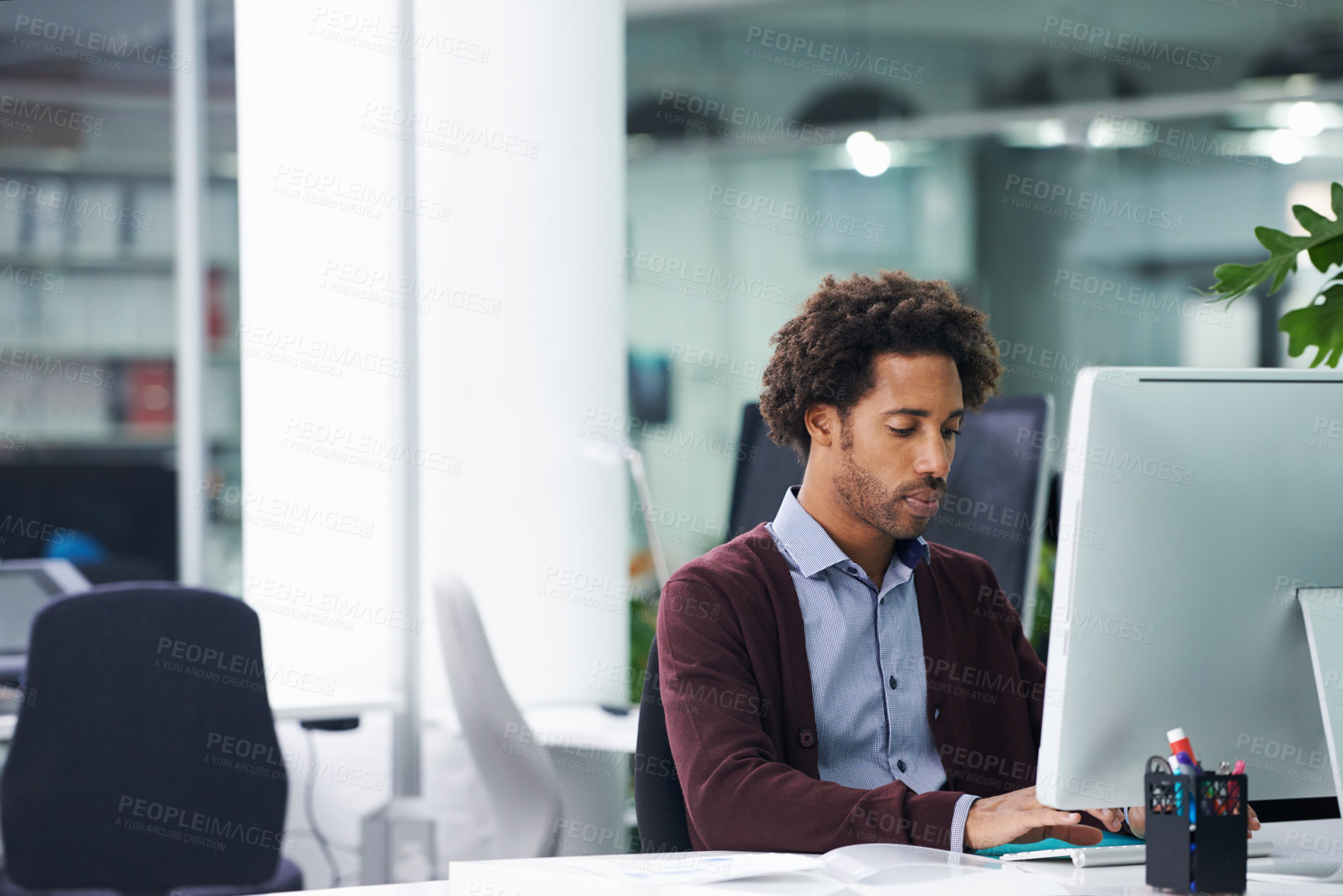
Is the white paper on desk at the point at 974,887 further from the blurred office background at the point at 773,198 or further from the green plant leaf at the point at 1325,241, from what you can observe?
the blurred office background at the point at 773,198

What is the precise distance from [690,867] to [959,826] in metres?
0.25

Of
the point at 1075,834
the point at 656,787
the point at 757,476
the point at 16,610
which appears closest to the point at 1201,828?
the point at 1075,834

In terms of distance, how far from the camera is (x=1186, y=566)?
1.16m

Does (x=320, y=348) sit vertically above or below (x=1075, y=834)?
above

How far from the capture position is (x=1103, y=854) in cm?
124

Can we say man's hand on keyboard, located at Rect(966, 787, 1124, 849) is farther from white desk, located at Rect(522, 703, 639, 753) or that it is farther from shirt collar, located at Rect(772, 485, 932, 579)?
white desk, located at Rect(522, 703, 639, 753)

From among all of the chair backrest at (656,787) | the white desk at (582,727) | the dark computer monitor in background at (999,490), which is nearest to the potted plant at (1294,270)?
the chair backrest at (656,787)

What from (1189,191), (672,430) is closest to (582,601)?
(672,430)

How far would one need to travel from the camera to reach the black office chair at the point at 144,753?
85.8 inches

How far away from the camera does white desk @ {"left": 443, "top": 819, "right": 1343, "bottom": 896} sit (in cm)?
112

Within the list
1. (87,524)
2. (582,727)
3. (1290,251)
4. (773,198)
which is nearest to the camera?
(1290,251)

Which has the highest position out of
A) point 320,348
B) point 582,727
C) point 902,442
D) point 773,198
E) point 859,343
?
point 773,198

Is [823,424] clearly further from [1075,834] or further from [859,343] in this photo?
[1075,834]

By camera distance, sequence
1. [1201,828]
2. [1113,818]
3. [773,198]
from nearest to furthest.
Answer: [1201,828], [1113,818], [773,198]
